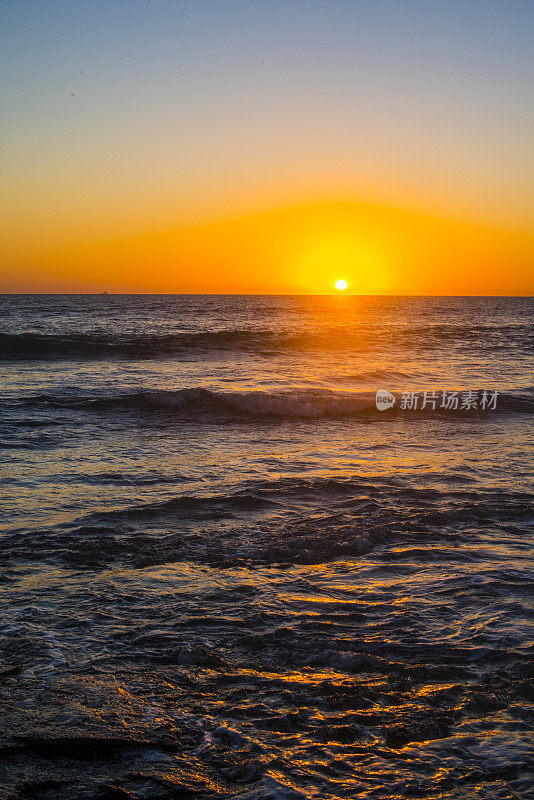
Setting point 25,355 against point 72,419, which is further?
point 25,355

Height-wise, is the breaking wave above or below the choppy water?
above

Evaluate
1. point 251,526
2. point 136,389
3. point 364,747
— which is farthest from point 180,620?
point 136,389

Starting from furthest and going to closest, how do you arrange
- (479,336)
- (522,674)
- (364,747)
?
1. (479,336)
2. (522,674)
3. (364,747)

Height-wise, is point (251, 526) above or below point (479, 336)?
below

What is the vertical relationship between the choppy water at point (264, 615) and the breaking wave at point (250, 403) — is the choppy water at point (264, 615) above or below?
below

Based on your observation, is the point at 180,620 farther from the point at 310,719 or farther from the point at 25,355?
the point at 25,355

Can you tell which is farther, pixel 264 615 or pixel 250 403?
pixel 250 403

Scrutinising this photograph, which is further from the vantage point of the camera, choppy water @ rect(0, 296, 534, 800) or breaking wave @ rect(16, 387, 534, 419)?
breaking wave @ rect(16, 387, 534, 419)

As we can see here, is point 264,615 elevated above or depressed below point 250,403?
below

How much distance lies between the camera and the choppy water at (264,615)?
319 centimetres

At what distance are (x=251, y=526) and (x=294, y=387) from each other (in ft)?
38.5

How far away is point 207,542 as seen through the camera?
6402 mm

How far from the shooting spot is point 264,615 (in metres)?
4.75

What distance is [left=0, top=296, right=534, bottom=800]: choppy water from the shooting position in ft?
10.5
